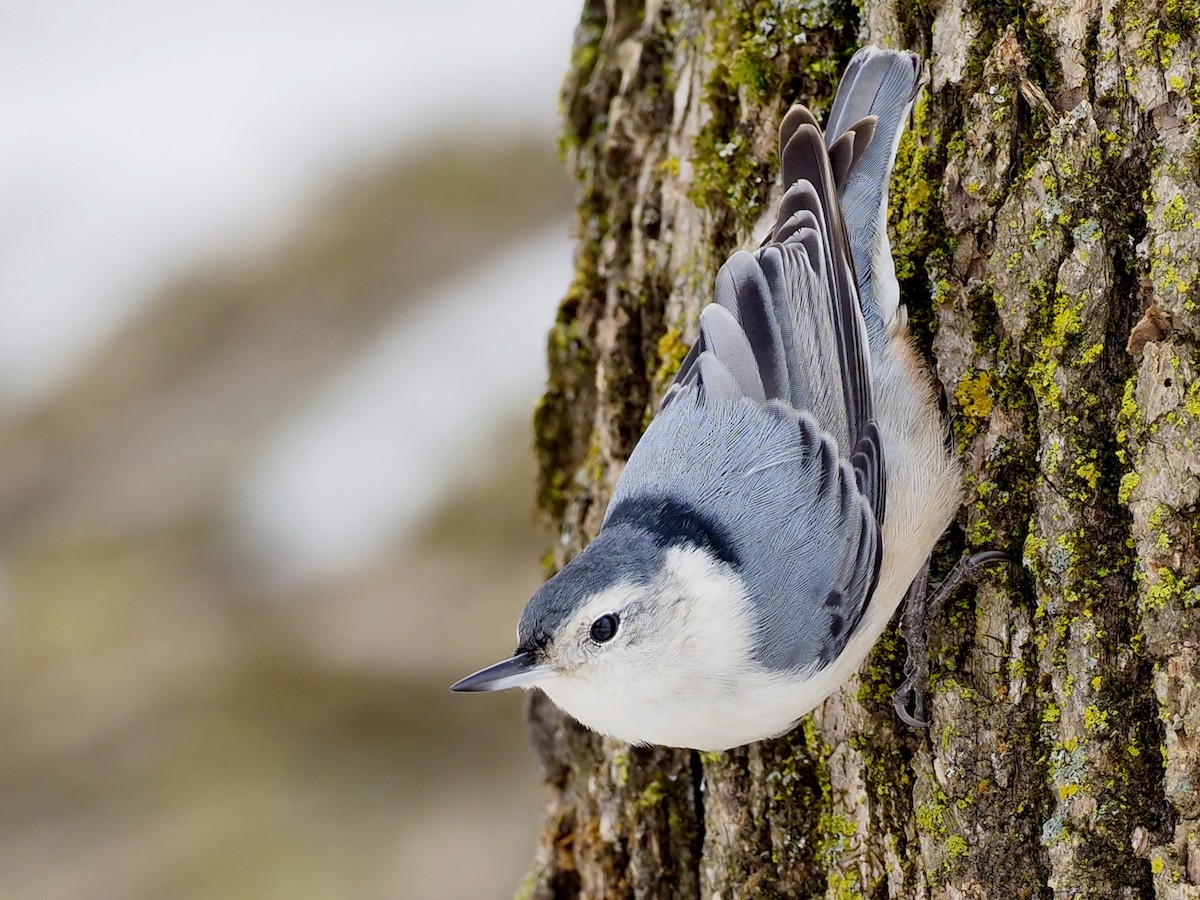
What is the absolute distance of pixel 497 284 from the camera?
538cm

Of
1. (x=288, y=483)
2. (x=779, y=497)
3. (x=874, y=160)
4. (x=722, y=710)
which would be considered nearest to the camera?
(x=722, y=710)

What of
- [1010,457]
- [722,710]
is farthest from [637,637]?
[1010,457]

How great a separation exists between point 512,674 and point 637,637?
19cm

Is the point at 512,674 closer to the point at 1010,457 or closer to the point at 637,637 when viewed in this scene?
the point at 637,637

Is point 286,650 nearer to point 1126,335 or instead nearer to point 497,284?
point 497,284

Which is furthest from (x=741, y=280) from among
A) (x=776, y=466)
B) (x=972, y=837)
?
(x=972, y=837)

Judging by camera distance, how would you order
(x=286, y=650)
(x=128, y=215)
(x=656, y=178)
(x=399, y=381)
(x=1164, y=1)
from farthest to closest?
(x=128, y=215)
(x=399, y=381)
(x=286, y=650)
(x=656, y=178)
(x=1164, y=1)

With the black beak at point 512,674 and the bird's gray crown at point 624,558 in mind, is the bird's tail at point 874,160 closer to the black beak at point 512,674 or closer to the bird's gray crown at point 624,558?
the bird's gray crown at point 624,558

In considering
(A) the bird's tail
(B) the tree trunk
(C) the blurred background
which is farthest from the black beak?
(C) the blurred background

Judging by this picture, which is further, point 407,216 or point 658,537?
point 407,216

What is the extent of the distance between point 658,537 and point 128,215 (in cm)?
467

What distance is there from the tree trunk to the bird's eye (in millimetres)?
441

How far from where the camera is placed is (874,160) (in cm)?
192

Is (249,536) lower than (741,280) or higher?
lower
